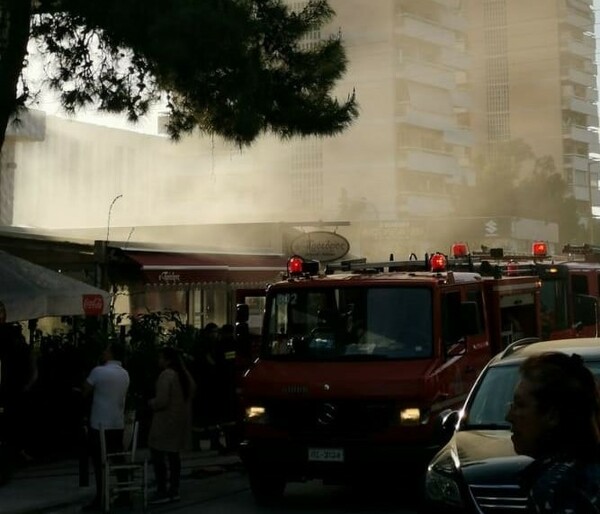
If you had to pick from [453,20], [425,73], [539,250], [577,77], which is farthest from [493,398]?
[577,77]

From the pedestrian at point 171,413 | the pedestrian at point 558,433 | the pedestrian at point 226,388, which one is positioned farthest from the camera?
the pedestrian at point 226,388

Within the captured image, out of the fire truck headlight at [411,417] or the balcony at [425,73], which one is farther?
the balcony at [425,73]

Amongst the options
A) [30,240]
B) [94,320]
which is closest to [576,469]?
[94,320]

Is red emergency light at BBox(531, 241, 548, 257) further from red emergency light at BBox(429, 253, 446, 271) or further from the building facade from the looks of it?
the building facade

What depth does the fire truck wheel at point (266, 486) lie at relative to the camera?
394 inches

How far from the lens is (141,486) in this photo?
9859 millimetres

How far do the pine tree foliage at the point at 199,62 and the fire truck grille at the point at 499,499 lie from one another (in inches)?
294

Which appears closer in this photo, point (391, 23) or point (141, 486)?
point (141, 486)

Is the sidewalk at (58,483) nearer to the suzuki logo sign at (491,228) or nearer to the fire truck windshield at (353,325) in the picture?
the fire truck windshield at (353,325)

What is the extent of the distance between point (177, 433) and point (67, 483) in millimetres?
2090

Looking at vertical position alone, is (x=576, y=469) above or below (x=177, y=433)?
above

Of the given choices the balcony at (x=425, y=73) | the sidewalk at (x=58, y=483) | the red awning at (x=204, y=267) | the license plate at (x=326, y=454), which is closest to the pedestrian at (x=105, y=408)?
the sidewalk at (x=58, y=483)

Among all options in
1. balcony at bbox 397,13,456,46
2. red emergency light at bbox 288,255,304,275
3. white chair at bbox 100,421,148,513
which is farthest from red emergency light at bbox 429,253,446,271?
balcony at bbox 397,13,456,46

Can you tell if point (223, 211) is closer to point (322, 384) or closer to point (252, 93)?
point (252, 93)
